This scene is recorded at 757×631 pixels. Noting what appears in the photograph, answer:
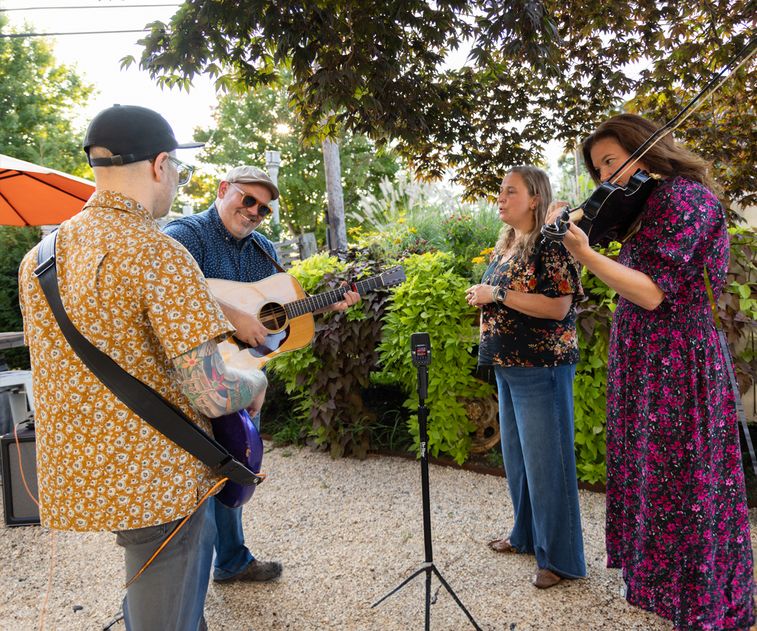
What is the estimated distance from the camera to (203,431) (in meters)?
1.51

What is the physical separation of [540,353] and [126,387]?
6.24ft

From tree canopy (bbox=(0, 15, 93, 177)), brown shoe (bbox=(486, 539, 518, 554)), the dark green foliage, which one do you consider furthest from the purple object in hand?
tree canopy (bbox=(0, 15, 93, 177))

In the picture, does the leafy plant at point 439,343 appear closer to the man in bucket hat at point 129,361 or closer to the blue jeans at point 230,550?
the blue jeans at point 230,550

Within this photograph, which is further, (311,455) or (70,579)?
(311,455)

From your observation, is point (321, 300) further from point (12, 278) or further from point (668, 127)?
point (12, 278)

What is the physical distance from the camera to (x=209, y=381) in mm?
1415

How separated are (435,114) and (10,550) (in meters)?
4.54

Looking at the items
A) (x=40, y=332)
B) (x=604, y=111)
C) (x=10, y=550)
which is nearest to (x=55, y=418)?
(x=40, y=332)

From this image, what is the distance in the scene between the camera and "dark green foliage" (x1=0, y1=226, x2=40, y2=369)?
9.30 m

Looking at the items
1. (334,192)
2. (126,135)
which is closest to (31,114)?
(334,192)

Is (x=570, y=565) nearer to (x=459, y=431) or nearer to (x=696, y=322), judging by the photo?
(x=696, y=322)

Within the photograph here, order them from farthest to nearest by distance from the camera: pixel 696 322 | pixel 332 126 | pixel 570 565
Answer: pixel 332 126 < pixel 570 565 < pixel 696 322

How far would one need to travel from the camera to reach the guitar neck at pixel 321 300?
330 centimetres

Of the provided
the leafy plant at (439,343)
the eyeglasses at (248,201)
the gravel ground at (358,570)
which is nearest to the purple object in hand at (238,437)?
the gravel ground at (358,570)
